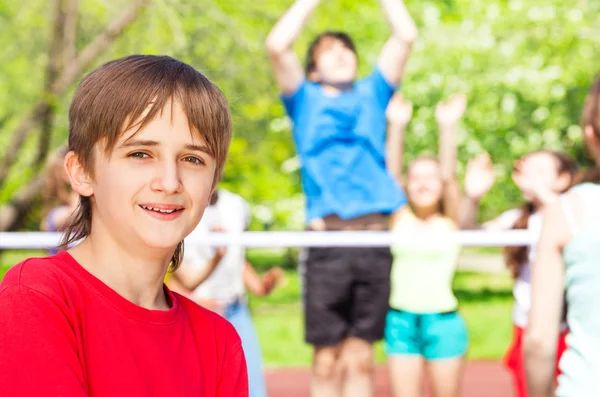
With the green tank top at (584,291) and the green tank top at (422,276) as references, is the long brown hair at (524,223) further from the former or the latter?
the green tank top at (584,291)

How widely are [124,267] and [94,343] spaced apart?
187 mm

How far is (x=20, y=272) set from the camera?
58.4 inches

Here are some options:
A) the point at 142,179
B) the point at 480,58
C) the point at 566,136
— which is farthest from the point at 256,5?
the point at 142,179

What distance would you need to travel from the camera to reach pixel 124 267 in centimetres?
166

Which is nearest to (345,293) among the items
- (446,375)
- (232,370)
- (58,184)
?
(446,375)

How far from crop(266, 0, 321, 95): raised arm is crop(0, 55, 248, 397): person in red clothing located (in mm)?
2377

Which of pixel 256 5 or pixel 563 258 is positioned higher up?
pixel 256 5

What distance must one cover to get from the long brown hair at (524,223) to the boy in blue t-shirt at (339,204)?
1.08 m

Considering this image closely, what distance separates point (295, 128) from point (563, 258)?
2.19 m

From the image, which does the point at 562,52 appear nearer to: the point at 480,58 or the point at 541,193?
the point at 480,58

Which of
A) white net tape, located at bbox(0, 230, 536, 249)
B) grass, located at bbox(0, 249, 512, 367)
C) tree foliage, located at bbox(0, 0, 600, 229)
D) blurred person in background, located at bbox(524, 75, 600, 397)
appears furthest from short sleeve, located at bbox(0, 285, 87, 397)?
tree foliage, located at bbox(0, 0, 600, 229)

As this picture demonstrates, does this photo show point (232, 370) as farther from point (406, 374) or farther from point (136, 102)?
point (406, 374)

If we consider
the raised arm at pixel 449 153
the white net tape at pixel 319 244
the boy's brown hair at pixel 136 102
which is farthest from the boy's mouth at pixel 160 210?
the raised arm at pixel 449 153

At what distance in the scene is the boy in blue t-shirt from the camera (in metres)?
4.12
